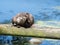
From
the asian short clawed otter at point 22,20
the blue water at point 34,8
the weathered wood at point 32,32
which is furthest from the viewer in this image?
the blue water at point 34,8

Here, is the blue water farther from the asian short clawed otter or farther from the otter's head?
the otter's head

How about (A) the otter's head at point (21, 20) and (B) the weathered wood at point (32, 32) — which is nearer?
(B) the weathered wood at point (32, 32)

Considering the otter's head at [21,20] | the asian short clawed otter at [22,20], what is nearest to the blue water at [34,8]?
the asian short clawed otter at [22,20]

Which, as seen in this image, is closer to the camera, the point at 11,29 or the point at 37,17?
the point at 11,29

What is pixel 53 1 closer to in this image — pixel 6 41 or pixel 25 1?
pixel 25 1

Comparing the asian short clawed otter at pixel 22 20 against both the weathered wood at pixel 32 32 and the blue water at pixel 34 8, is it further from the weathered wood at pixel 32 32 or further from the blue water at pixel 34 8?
the blue water at pixel 34 8

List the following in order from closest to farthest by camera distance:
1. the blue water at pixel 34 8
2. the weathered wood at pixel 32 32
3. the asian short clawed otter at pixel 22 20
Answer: the weathered wood at pixel 32 32 < the asian short clawed otter at pixel 22 20 < the blue water at pixel 34 8

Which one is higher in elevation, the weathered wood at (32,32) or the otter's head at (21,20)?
the otter's head at (21,20)

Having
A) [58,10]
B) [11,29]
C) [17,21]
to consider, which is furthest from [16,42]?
[58,10]
